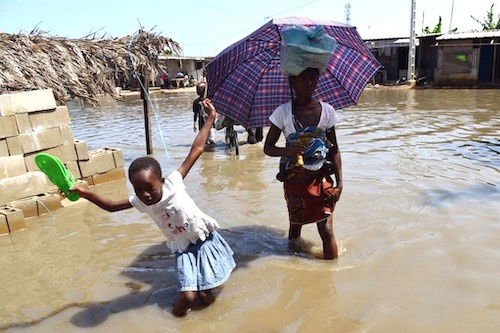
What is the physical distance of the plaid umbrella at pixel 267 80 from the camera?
12.5 ft

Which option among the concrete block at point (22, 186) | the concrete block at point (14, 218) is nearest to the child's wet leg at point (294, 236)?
the concrete block at point (14, 218)

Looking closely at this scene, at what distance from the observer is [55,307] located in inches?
124

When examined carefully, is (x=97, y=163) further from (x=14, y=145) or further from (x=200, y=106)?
(x=200, y=106)

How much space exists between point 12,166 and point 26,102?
833 mm

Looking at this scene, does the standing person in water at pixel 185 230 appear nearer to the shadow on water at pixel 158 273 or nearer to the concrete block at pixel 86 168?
the shadow on water at pixel 158 273

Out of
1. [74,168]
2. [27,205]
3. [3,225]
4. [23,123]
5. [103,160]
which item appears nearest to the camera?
[3,225]

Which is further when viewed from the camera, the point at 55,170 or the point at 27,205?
the point at 27,205

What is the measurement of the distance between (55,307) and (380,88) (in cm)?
2303

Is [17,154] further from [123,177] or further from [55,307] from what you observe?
[55,307]

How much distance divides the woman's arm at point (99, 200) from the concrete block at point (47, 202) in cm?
283

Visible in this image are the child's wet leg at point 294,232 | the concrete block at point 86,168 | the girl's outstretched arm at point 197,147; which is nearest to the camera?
the girl's outstretched arm at point 197,147

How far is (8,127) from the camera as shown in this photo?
17.1ft

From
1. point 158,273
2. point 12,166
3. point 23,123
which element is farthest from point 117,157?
point 158,273

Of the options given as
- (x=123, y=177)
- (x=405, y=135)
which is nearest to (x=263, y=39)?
(x=123, y=177)
